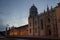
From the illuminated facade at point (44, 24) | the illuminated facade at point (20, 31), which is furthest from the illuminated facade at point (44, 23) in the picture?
Result: the illuminated facade at point (20, 31)

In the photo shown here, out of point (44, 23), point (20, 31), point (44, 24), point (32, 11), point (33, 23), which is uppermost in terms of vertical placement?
point (32, 11)

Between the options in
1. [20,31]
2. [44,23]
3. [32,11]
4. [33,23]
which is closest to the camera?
[44,23]

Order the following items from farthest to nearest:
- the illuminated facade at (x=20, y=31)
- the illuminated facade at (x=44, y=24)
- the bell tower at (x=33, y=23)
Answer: the illuminated facade at (x=20, y=31), the bell tower at (x=33, y=23), the illuminated facade at (x=44, y=24)

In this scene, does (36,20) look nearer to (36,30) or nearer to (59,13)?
(36,30)

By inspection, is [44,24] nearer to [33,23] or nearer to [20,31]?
[33,23]

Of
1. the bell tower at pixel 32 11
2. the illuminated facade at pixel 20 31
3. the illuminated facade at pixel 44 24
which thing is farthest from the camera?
the illuminated facade at pixel 20 31

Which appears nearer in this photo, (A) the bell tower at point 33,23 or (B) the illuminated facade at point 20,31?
(A) the bell tower at point 33,23

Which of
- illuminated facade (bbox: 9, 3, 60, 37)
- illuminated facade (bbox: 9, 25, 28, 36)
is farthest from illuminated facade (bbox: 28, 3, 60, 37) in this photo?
illuminated facade (bbox: 9, 25, 28, 36)

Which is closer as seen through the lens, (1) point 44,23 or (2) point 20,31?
(1) point 44,23

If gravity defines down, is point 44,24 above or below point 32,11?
below

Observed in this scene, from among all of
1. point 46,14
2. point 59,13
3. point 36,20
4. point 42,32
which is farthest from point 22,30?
point 59,13

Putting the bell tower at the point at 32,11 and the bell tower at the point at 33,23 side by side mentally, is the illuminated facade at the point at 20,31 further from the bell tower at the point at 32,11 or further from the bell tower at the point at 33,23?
the bell tower at the point at 32,11

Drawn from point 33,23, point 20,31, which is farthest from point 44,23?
point 20,31

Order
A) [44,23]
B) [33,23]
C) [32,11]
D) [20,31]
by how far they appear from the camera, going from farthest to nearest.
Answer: [20,31] < [32,11] < [33,23] < [44,23]
